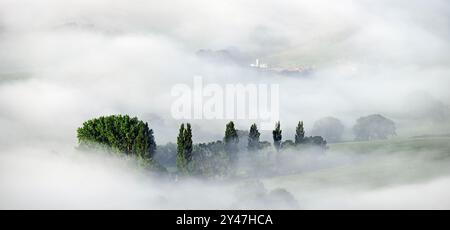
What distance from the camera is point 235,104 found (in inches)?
5123

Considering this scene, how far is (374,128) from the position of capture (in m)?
120

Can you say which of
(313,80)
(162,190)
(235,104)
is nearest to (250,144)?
(162,190)

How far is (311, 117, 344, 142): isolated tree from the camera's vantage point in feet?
388

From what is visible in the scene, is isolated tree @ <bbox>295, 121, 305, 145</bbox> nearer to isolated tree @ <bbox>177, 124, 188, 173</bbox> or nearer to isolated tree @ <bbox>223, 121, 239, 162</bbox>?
isolated tree @ <bbox>223, 121, 239, 162</bbox>

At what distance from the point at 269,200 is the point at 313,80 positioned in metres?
120

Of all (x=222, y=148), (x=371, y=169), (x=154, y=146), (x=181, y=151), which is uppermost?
(x=222, y=148)

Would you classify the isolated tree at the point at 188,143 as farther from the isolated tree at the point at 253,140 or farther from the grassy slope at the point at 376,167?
the isolated tree at the point at 253,140

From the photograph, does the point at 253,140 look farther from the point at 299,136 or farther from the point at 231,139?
the point at 299,136

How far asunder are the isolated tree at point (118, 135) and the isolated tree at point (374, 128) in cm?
4457

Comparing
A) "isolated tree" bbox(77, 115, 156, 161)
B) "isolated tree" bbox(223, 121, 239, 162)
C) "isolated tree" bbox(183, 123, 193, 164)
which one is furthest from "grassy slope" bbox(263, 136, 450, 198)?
"isolated tree" bbox(77, 115, 156, 161)

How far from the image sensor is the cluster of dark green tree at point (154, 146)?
82.0 meters

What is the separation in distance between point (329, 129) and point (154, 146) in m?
50.4

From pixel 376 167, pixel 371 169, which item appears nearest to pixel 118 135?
pixel 371 169
